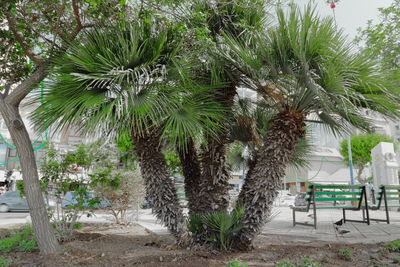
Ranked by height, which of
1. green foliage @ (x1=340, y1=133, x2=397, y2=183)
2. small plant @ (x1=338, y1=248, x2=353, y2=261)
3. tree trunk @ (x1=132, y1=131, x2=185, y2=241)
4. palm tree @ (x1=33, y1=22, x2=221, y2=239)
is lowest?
small plant @ (x1=338, y1=248, x2=353, y2=261)

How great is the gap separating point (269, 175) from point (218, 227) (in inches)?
43.4

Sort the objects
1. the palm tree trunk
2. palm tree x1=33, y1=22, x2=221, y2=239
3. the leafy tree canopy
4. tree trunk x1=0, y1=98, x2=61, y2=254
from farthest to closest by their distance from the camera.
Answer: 1. the leafy tree canopy
2. the palm tree trunk
3. tree trunk x1=0, y1=98, x2=61, y2=254
4. palm tree x1=33, y1=22, x2=221, y2=239

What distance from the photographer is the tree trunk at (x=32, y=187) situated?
474cm

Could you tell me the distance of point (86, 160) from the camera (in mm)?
6918

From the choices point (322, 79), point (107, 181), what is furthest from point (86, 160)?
point (322, 79)

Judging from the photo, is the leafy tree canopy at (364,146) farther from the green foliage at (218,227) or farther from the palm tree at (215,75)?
the green foliage at (218,227)

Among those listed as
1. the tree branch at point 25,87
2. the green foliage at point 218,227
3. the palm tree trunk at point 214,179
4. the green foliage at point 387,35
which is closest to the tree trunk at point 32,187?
the tree branch at point 25,87

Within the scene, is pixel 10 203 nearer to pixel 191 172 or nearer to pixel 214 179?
pixel 191 172

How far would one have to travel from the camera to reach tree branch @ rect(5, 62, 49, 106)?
4.94 meters

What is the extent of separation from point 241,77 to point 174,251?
10.0ft

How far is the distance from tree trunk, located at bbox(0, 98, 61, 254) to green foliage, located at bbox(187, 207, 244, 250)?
7.21 ft

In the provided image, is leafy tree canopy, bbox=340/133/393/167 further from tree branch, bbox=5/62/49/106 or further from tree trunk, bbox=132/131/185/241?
tree branch, bbox=5/62/49/106

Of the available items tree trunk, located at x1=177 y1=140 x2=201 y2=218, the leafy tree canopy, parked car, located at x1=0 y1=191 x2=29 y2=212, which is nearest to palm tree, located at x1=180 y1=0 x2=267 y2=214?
tree trunk, located at x1=177 y1=140 x2=201 y2=218

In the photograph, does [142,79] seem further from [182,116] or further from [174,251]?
[174,251]
